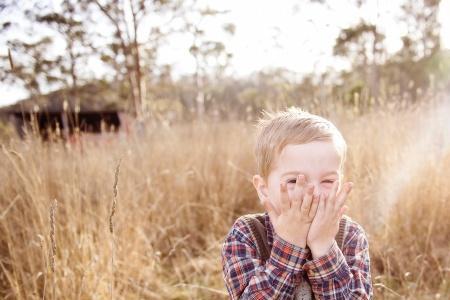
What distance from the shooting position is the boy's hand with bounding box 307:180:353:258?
965 millimetres

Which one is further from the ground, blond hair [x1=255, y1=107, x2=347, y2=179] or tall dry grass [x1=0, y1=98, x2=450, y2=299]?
blond hair [x1=255, y1=107, x2=347, y2=179]

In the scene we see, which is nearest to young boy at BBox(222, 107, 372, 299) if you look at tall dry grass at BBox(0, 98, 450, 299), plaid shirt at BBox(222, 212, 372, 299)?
plaid shirt at BBox(222, 212, 372, 299)

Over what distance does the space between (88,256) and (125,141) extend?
74.4 inches

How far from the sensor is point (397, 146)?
2781 millimetres

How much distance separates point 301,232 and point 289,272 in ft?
0.32

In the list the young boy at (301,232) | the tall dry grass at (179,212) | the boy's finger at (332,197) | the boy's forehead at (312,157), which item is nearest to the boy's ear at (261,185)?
the young boy at (301,232)

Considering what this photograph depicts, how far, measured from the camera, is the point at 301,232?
100 cm

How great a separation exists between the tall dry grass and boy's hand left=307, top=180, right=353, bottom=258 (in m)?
0.49

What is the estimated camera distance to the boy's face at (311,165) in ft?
3.34

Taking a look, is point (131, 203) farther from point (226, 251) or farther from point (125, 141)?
point (226, 251)

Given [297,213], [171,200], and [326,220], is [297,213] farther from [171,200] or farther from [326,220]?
[171,200]

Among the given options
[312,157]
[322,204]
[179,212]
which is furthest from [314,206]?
[179,212]

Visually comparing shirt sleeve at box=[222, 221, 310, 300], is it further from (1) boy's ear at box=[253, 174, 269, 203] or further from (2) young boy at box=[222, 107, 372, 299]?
(1) boy's ear at box=[253, 174, 269, 203]

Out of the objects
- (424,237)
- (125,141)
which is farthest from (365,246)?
(125,141)
